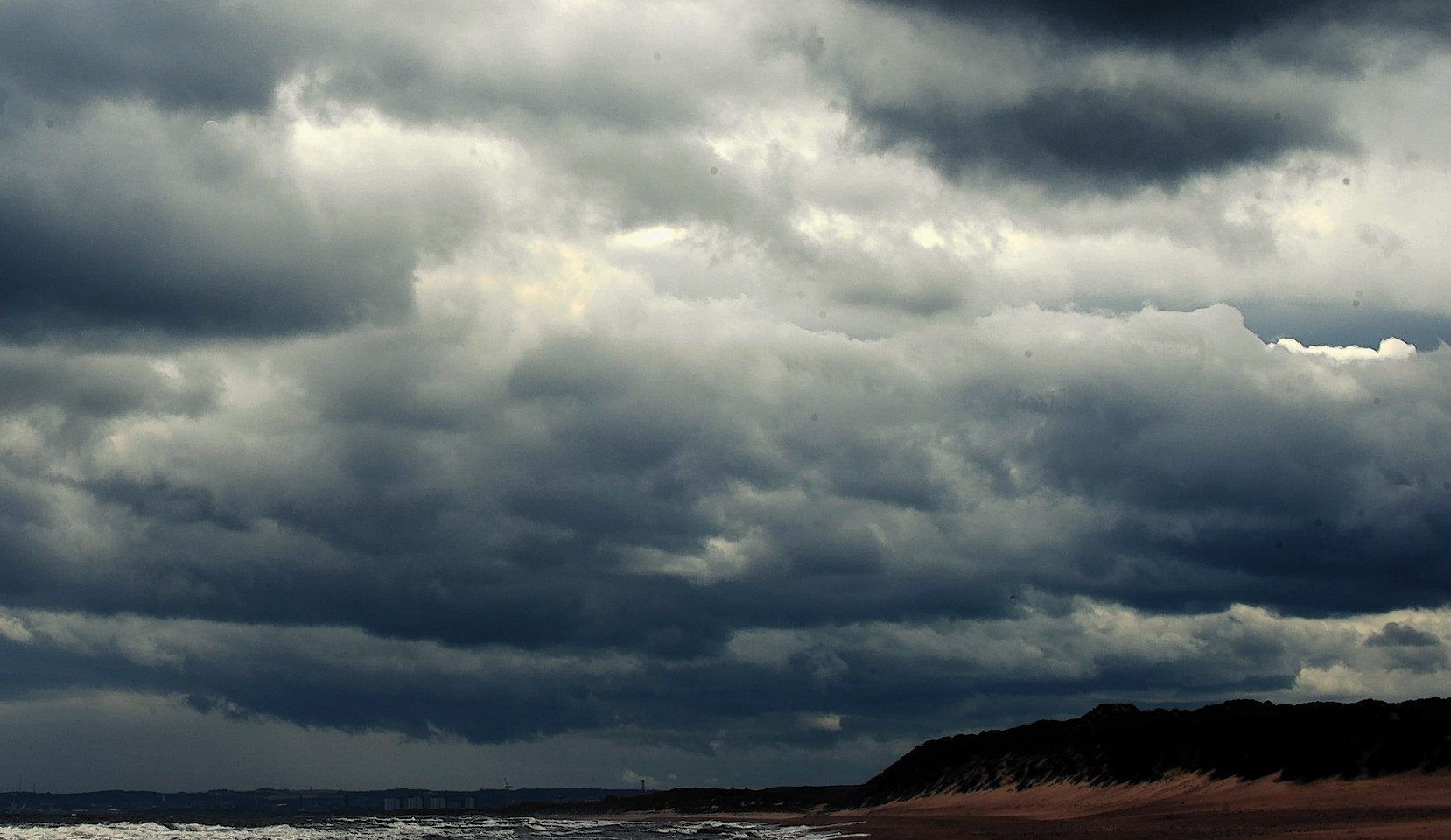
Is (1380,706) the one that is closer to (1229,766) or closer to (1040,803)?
(1229,766)

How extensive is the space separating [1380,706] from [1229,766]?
10687mm

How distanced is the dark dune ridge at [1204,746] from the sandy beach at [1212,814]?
1.44m

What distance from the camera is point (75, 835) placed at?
99875 millimetres

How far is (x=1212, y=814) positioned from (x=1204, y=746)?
21.8 m

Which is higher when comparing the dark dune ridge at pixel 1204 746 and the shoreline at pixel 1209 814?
the dark dune ridge at pixel 1204 746

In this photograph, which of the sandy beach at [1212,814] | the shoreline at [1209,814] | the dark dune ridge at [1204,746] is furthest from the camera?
the dark dune ridge at [1204,746]

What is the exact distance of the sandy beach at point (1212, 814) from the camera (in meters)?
51.6

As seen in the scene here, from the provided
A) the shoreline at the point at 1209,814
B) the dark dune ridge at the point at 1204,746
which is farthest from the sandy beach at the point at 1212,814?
the dark dune ridge at the point at 1204,746

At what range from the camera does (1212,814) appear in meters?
70.2

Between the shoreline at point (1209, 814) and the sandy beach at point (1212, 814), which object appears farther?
the sandy beach at point (1212, 814)

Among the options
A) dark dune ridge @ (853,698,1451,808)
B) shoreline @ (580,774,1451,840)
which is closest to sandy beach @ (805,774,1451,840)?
shoreline @ (580,774,1451,840)

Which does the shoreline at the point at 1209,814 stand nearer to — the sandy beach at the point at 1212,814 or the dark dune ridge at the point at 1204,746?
the sandy beach at the point at 1212,814

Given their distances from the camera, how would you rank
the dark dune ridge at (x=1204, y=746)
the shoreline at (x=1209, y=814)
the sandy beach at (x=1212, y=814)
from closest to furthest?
the shoreline at (x=1209, y=814) < the sandy beach at (x=1212, y=814) < the dark dune ridge at (x=1204, y=746)

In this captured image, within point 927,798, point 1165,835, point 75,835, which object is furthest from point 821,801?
point 1165,835
